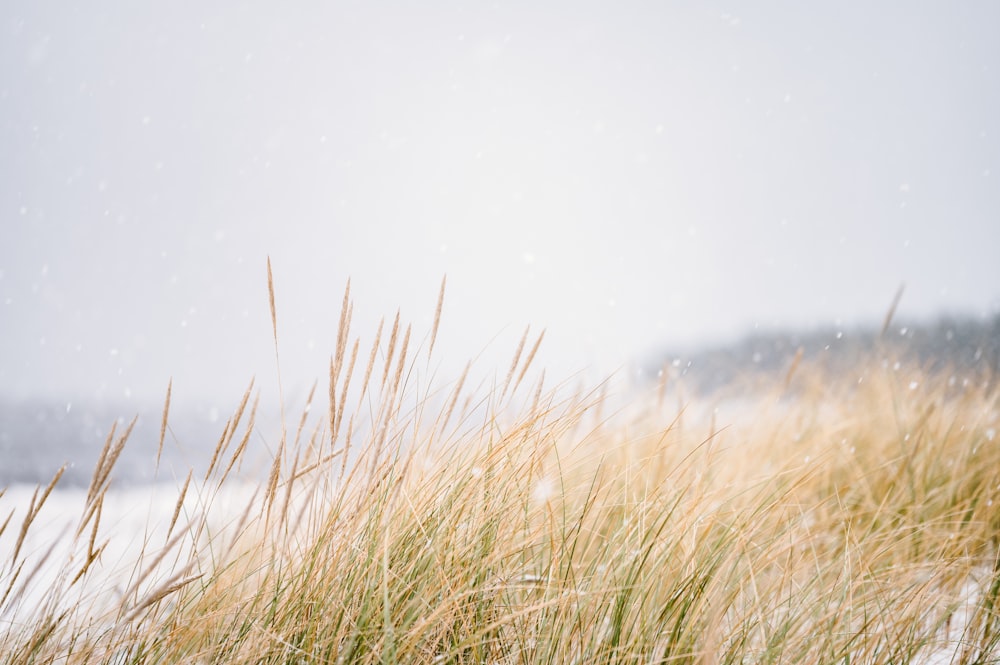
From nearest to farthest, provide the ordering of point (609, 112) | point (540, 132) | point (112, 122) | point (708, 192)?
point (112, 122)
point (708, 192)
point (540, 132)
point (609, 112)

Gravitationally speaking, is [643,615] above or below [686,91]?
below

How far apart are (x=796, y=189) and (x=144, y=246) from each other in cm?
4424

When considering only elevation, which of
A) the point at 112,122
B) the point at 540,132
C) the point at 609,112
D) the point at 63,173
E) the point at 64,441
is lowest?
the point at 64,441

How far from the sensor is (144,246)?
35.7 metres

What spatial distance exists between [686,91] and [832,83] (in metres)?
15.1

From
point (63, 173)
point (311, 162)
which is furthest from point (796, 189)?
point (63, 173)

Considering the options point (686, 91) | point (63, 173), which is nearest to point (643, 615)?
point (63, 173)

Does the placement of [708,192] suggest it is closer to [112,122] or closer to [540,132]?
[540,132]

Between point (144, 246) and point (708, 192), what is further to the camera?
point (708, 192)

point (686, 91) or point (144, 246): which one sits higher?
point (686, 91)

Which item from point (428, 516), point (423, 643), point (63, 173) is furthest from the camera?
point (63, 173)

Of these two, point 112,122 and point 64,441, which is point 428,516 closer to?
point 64,441

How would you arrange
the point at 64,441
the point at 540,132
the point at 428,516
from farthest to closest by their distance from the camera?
the point at 540,132
the point at 64,441
the point at 428,516

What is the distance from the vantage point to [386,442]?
3.62 ft
